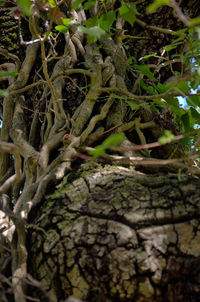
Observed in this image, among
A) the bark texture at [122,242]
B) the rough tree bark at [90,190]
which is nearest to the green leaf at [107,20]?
the rough tree bark at [90,190]

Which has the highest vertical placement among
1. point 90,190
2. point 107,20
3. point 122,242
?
point 107,20

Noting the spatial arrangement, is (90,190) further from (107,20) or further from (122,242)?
(107,20)

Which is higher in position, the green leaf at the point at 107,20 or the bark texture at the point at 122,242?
the green leaf at the point at 107,20

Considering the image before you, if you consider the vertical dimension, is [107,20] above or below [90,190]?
above

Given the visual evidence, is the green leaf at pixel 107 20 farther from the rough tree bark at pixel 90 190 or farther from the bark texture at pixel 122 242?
the bark texture at pixel 122 242

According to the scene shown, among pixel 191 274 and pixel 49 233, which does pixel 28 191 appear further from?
pixel 191 274

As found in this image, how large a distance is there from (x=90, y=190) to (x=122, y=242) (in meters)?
0.26

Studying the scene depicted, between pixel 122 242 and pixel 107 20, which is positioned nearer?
pixel 122 242

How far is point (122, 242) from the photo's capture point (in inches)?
39.0

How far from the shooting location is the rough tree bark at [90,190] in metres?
0.96

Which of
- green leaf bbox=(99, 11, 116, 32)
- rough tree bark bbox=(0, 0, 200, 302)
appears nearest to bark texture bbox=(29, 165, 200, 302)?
rough tree bark bbox=(0, 0, 200, 302)

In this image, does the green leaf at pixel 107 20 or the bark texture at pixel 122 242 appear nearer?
the bark texture at pixel 122 242

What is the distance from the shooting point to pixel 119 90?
1443 millimetres

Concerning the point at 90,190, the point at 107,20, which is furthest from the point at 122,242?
the point at 107,20
